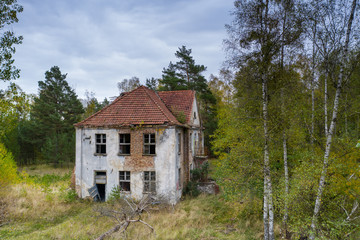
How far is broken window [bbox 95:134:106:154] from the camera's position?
55.5ft

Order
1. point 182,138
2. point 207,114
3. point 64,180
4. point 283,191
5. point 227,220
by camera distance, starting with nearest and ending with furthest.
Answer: point 283,191
point 227,220
point 182,138
point 64,180
point 207,114

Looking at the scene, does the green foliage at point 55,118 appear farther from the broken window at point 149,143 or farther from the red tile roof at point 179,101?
the broken window at point 149,143

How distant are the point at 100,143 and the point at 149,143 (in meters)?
3.66

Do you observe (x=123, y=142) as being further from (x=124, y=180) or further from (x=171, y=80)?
(x=171, y=80)

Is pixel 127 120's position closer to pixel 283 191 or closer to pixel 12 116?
pixel 12 116

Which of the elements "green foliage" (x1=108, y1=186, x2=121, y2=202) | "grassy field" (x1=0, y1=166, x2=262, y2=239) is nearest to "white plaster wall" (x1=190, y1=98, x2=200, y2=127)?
"grassy field" (x1=0, y1=166, x2=262, y2=239)

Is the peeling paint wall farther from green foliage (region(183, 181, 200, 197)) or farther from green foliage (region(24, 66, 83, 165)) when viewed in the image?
green foliage (region(24, 66, 83, 165))

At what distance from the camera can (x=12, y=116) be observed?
28.2 feet

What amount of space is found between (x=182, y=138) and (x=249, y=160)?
29.0ft

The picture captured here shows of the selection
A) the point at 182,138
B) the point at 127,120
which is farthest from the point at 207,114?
the point at 127,120

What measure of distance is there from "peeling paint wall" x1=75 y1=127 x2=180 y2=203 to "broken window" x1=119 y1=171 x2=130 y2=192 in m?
0.26

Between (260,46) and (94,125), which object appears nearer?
(260,46)

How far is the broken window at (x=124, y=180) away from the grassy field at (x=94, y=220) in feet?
7.92

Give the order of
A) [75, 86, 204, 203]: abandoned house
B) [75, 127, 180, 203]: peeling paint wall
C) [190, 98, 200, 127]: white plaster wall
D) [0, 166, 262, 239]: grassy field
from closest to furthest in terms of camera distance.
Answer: [0, 166, 262, 239]: grassy field
[75, 127, 180, 203]: peeling paint wall
[75, 86, 204, 203]: abandoned house
[190, 98, 200, 127]: white plaster wall
